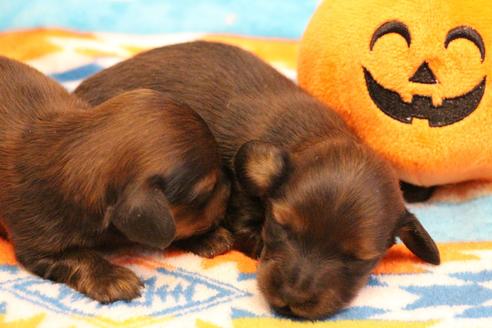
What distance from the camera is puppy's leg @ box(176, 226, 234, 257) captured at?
3.06 m

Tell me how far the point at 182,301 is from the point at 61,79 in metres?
2.53

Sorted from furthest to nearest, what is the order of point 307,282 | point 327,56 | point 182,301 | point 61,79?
point 61,79
point 327,56
point 182,301
point 307,282

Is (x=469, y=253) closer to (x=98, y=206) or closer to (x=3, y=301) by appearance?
(x=98, y=206)

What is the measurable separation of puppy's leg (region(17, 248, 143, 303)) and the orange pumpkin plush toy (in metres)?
1.37

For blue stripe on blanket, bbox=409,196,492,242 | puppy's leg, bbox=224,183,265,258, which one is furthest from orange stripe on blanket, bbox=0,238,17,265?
blue stripe on blanket, bbox=409,196,492,242

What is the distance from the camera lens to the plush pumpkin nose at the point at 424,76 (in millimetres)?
3188

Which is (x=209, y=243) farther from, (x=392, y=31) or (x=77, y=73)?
(x=77, y=73)

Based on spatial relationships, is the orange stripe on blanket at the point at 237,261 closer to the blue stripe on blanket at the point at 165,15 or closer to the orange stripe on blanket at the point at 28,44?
the orange stripe on blanket at the point at 28,44

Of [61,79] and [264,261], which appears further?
[61,79]

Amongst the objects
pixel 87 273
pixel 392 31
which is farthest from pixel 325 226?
pixel 392 31

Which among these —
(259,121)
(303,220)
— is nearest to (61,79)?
(259,121)

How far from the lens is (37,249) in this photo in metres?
2.82

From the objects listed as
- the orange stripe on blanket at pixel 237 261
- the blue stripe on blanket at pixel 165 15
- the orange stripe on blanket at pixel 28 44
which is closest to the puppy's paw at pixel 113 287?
the orange stripe on blanket at pixel 237 261

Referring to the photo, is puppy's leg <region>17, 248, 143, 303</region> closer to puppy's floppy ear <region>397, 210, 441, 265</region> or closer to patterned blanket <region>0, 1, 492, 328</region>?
patterned blanket <region>0, 1, 492, 328</region>
